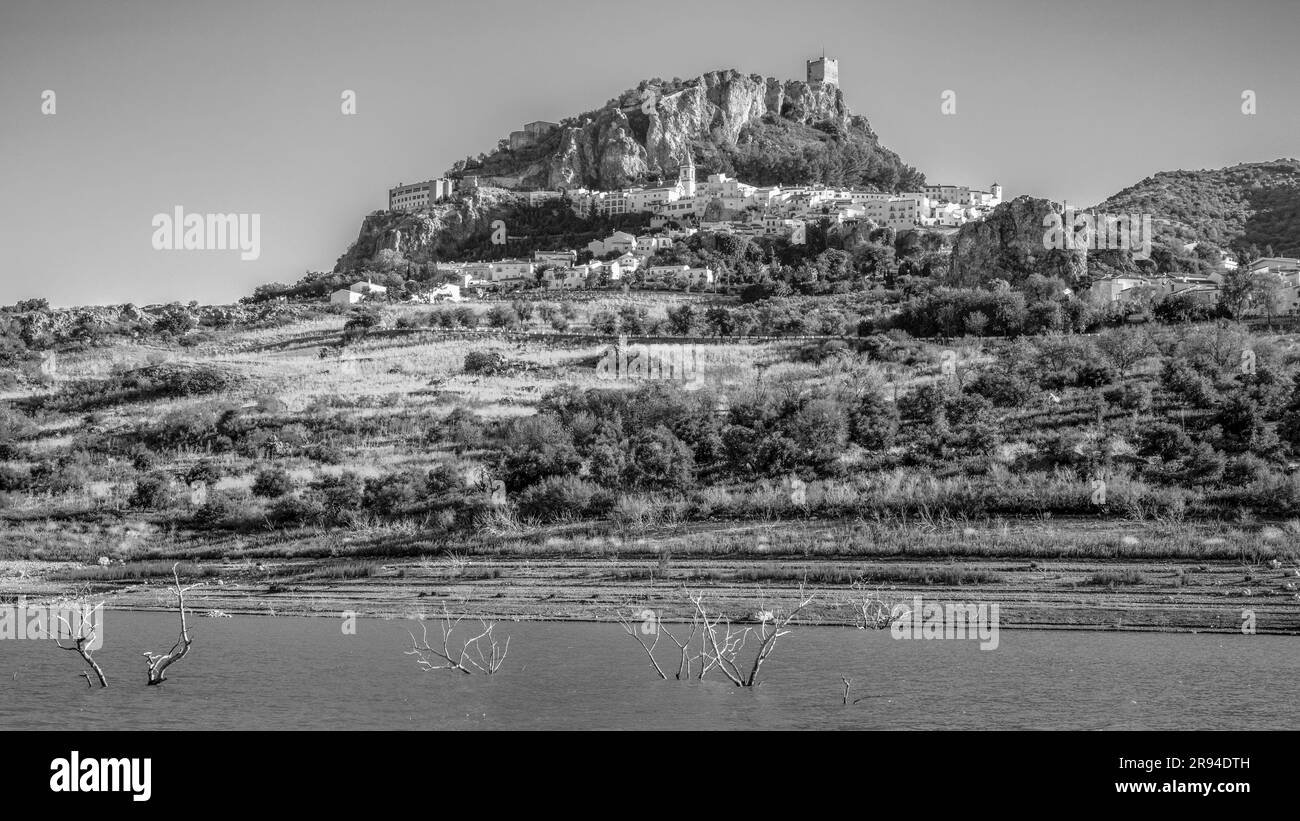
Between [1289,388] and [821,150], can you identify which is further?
[821,150]

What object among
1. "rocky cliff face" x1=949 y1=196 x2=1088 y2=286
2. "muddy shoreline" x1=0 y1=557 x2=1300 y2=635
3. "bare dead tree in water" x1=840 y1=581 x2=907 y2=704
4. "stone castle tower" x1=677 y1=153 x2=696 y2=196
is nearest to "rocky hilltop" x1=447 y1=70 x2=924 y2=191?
"stone castle tower" x1=677 y1=153 x2=696 y2=196

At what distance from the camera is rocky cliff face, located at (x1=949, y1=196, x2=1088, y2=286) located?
268 ft

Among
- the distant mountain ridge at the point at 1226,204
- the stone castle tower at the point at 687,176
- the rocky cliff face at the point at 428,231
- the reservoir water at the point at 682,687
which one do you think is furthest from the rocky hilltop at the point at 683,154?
the reservoir water at the point at 682,687

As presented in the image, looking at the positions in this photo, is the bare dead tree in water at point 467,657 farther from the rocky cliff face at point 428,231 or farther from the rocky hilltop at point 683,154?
the rocky hilltop at point 683,154

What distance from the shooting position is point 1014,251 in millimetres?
85875

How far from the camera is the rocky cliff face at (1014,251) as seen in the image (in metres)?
81.7

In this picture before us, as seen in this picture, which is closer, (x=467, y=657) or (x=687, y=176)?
(x=467, y=657)

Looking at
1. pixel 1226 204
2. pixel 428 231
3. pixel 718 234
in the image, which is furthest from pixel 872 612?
pixel 1226 204

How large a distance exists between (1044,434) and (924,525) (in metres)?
11.2

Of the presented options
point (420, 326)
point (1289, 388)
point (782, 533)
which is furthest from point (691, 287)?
point (782, 533)

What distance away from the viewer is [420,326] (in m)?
76.4

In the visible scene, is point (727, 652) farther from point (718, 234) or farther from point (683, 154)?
point (683, 154)
